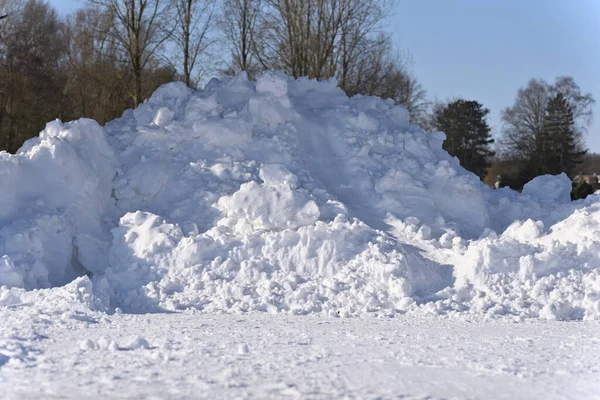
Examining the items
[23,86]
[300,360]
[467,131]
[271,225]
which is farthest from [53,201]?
[467,131]

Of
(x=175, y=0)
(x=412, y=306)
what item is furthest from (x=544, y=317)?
(x=175, y=0)

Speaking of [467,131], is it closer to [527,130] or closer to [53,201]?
[527,130]

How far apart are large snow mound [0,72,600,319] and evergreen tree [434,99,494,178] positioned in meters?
26.5

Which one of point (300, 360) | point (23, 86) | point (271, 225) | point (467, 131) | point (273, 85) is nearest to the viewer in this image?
point (300, 360)

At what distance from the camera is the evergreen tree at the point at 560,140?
1452 inches

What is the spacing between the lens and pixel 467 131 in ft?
129

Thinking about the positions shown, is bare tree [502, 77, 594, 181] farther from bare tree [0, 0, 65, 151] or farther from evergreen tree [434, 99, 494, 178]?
Answer: bare tree [0, 0, 65, 151]

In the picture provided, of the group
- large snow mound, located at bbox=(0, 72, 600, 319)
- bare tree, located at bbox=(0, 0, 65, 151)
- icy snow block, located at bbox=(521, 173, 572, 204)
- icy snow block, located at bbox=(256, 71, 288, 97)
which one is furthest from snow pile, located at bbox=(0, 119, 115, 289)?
bare tree, located at bbox=(0, 0, 65, 151)

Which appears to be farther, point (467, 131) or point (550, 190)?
point (467, 131)

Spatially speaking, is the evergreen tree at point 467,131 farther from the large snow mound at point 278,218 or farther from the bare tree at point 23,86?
the large snow mound at point 278,218

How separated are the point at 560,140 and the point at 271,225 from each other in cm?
3127

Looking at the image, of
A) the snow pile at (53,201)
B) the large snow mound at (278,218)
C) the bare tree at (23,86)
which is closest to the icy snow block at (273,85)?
the large snow mound at (278,218)

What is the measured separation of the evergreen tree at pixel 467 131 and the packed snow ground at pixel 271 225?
87.3 ft

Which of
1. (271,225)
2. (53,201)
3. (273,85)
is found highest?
(273,85)
